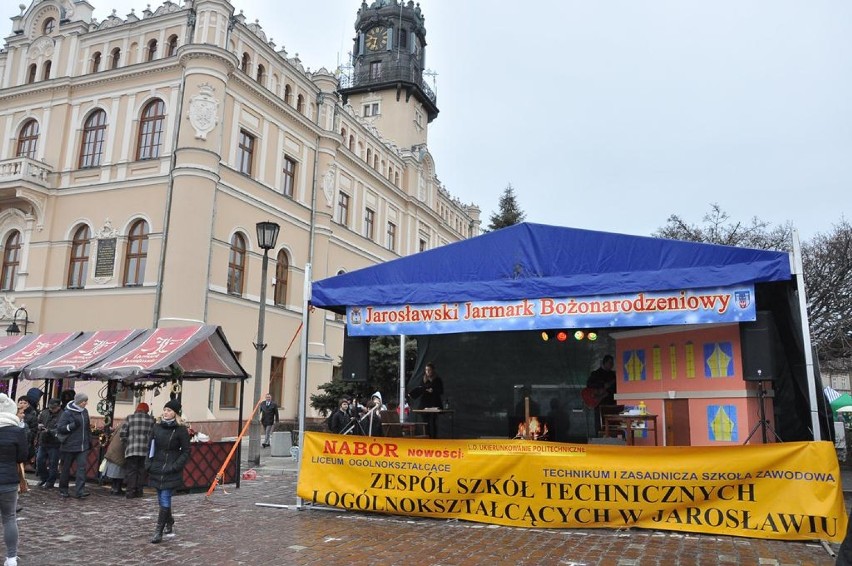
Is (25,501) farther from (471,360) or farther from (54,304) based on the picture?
(54,304)

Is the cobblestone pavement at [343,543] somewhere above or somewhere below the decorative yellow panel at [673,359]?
below

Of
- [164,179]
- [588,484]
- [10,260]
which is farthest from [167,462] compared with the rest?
[10,260]

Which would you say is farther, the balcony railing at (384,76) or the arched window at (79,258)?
the balcony railing at (384,76)

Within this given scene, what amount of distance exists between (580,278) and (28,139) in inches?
1064

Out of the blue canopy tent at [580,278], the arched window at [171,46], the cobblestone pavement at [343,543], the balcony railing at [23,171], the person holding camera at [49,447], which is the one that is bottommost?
the cobblestone pavement at [343,543]

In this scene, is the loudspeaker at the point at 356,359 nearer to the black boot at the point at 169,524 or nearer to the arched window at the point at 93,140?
the black boot at the point at 169,524

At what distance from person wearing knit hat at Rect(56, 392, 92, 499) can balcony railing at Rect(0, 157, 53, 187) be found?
56.7ft

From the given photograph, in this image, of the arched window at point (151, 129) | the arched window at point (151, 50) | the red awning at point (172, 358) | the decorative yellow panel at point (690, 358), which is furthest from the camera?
the arched window at point (151, 50)

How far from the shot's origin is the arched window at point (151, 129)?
24531 mm

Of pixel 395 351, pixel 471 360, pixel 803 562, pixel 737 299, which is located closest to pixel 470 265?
pixel 737 299

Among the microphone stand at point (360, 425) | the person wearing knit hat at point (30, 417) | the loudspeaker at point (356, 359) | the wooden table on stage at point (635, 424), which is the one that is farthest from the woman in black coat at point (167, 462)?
the person wearing knit hat at point (30, 417)

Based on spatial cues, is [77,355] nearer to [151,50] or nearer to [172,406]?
[172,406]

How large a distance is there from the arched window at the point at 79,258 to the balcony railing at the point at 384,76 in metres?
23.2

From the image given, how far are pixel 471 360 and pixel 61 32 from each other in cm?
2331
